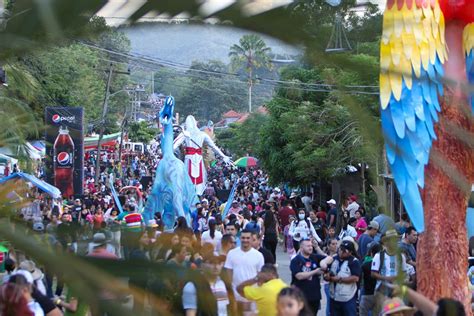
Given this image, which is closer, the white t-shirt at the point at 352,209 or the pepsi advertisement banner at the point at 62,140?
the pepsi advertisement banner at the point at 62,140

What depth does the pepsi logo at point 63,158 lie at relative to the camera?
1467 millimetres

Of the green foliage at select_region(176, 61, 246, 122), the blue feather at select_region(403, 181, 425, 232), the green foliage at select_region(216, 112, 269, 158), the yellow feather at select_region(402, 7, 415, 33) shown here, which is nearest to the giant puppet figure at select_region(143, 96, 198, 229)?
the green foliage at select_region(216, 112, 269, 158)

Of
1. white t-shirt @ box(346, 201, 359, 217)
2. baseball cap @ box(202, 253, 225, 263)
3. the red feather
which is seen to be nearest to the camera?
baseball cap @ box(202, 253, 225, 263)

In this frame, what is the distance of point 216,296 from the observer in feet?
2.73

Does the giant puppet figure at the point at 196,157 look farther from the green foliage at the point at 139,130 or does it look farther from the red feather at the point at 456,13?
the red feather at the point at 456,13

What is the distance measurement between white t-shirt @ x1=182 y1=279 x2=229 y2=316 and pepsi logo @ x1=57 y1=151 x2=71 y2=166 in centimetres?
67

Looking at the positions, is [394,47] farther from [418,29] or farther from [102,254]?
[418,29]

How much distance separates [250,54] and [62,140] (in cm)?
58

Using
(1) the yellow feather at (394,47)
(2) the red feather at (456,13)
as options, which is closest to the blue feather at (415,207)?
(2) the red feather at (456,13)

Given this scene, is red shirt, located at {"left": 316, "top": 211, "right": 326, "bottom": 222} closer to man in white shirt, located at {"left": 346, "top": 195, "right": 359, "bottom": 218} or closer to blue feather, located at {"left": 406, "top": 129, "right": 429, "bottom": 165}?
man in white shirt, located at {"left": 346, "top": 195, "right": 359, "bottom": 218}

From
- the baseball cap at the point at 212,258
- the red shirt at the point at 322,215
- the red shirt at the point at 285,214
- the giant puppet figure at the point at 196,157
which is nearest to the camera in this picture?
the baseball cap at the point at 212,258

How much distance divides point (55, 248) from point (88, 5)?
0.72ft

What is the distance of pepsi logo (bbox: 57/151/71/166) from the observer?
4.81ft

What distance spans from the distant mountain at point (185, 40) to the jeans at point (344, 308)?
762 cm
